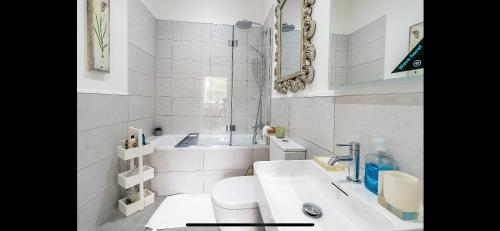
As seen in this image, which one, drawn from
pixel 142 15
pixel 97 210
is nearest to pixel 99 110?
pixel 97 210

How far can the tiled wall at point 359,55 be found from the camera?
63 cm

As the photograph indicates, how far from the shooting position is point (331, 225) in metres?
0.59

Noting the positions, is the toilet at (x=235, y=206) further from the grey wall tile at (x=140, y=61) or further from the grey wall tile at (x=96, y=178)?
the grey wall tile at (x=140, y=61)

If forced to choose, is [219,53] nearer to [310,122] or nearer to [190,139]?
[190,139]

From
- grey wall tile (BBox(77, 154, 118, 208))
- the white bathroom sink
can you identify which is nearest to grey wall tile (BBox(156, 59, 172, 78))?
grey wall tile (BBox(77, 154, 118, 208))

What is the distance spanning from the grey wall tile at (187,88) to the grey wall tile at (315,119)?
1.62 m

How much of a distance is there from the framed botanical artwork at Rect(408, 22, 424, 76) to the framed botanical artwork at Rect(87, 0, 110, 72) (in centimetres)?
166

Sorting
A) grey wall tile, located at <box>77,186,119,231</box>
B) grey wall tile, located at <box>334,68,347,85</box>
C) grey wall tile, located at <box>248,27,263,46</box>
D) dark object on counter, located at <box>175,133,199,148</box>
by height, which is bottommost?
grey wall tile, located at <box>77,186,119,231</box>

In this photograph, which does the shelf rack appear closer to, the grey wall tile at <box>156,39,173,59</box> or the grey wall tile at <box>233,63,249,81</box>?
the grey wall tile at <box>156,39,173,59</box>

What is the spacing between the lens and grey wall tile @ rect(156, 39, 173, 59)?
254cm
